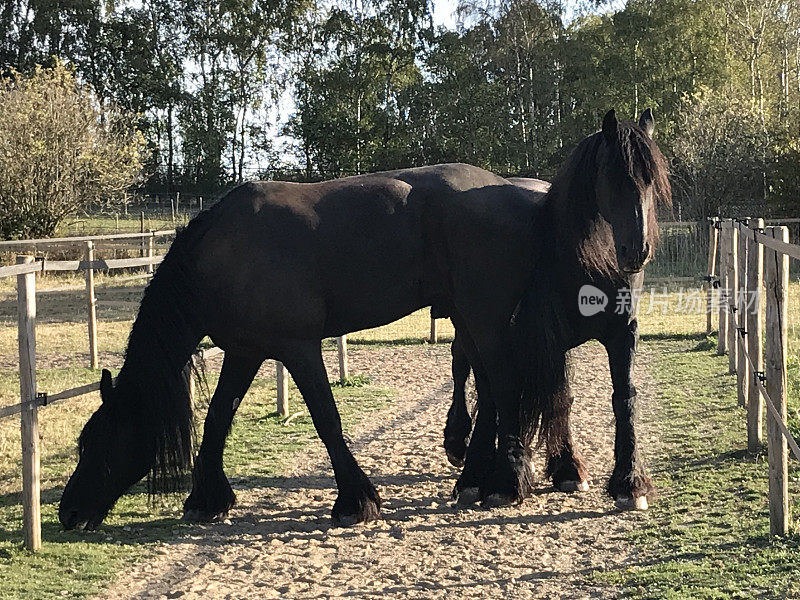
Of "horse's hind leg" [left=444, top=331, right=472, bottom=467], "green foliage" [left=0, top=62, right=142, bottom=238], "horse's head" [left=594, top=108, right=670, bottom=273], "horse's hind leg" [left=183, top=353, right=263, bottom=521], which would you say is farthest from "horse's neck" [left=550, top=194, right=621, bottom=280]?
"green foliage" [left=0, top=62, right=142, bottom=238]

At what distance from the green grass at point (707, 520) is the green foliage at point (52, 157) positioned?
21356 mm

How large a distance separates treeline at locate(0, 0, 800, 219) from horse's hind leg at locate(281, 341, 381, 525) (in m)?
27.4

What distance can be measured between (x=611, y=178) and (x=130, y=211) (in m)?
Result: 32.5

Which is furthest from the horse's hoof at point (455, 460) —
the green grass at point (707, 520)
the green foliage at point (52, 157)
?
the green foliage at point (52, 157)

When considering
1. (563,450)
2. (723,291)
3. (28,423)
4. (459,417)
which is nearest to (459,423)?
(459,417)

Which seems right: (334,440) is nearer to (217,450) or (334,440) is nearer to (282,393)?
(217,450)

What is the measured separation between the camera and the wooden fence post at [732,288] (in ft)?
28.6

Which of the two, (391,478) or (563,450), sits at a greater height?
(563,450)

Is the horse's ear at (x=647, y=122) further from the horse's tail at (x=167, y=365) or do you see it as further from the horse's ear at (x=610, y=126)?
the horse's tail at (x=167, y=365)

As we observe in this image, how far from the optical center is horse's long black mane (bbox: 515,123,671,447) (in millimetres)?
A: 5426

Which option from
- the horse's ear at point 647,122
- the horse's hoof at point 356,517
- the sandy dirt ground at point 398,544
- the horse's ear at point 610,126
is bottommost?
the sandy dirt ground at point 398,544

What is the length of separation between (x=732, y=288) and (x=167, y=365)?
6305mm

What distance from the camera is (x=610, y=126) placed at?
5.09m

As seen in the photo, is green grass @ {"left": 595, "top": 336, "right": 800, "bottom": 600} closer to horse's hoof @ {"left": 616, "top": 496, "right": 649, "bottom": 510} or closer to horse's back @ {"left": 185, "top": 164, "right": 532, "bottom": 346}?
horse's hoof @ {"left": 616, "top": 496, "right": 649, "bottom": 510}
